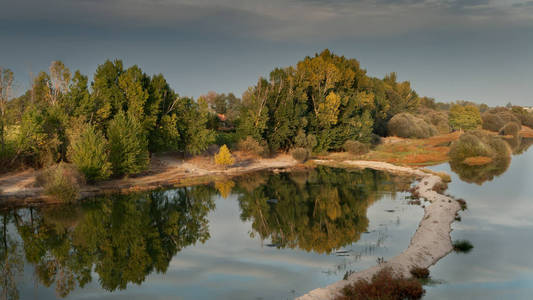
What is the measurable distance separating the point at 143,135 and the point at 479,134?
54.0m

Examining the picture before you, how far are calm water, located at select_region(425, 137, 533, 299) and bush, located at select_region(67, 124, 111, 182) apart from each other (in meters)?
26.4

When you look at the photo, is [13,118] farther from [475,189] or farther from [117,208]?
[475,189]

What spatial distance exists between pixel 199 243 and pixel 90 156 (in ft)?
50.3

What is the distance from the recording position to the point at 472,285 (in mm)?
16891

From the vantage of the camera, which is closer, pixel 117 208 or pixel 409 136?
pixel 117 208

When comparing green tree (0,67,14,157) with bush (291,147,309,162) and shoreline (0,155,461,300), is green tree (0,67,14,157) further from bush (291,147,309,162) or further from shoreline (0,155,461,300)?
bush (291,147,309,162)

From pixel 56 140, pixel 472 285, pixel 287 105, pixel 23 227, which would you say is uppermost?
pixel 287 105

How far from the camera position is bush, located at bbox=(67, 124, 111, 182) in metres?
33.0

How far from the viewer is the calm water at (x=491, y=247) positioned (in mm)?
16453

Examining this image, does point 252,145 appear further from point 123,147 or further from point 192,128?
point 123,147

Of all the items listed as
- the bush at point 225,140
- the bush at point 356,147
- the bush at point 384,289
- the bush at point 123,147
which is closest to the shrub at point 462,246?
the bush at point 384,289

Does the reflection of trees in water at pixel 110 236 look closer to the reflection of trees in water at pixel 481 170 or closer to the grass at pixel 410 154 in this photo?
the reflection of trees in water at pixel 481 170

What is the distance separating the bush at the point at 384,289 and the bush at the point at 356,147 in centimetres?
4941

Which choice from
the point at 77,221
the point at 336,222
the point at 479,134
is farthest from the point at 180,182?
the point at 479,134
